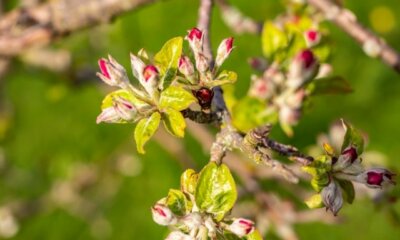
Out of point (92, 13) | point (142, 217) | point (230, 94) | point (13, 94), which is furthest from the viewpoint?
point (13, 94)

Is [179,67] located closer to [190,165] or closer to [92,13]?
[92,13]

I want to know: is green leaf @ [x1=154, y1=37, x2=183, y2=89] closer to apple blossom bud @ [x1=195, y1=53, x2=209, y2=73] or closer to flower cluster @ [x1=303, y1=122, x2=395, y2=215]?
apple blossom bud @ [x1=195, y1=53, x2=209, y2=73]

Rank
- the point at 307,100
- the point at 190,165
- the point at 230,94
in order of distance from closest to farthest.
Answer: the point at 307,100 < the point at 230,94 < the point at 190,165

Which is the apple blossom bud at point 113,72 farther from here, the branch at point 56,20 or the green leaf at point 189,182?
the branch at point 56,20

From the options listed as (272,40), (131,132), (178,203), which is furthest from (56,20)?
(131,132)

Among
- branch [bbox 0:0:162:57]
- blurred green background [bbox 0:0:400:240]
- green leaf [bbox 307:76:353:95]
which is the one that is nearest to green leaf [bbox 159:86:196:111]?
green leaf [bbox 307:76:353:95]

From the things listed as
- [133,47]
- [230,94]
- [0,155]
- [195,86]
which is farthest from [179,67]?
[133,47]

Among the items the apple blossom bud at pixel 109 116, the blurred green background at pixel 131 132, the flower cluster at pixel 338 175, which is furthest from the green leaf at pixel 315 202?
the blurred green background at pixel 131 132

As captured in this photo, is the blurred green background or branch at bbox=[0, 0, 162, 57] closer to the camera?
branch at bbox=[0, 0, 162, 57]
